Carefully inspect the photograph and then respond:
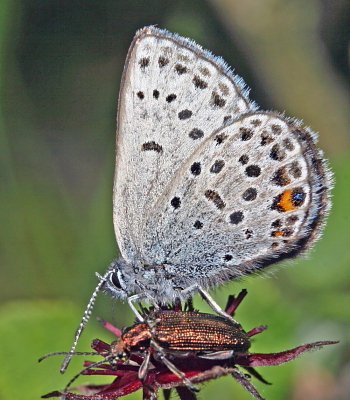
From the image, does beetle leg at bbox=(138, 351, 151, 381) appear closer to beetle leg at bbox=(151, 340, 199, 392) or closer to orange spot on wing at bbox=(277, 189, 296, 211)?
beetle leg at bbox=(151, 340, 199, 392)

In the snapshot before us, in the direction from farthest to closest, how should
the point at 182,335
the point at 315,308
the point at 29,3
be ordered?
the point at 29,3
the point at 315,308
the point at 182,335

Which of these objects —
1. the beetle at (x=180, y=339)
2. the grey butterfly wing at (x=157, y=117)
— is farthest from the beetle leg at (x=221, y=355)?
the grey butterfly wing at (x=157, y=117)

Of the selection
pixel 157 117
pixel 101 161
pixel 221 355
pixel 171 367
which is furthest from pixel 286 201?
pixel 101 161

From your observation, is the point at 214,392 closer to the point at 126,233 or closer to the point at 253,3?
the point at 126,233

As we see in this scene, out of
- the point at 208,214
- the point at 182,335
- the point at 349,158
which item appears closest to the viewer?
the point at 182,335

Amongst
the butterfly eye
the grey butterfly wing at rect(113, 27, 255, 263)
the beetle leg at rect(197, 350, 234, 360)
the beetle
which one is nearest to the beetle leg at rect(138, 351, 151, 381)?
the beetle

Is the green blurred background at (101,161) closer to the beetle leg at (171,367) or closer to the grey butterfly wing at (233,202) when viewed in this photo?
the grey butterfly wing at (233,202)

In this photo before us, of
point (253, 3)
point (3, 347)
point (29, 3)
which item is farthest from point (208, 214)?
point (29, 3)
